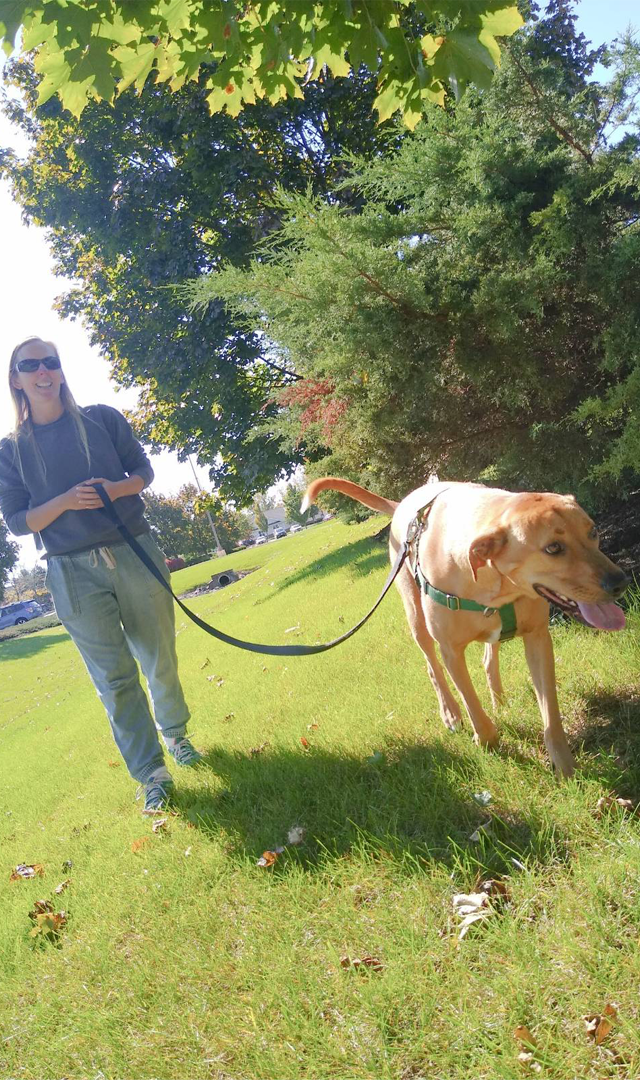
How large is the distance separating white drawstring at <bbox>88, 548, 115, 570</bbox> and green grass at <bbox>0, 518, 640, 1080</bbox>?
4.77 ft

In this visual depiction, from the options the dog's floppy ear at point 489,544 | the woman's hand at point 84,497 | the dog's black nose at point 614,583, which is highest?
the woman's hand at point 84,497

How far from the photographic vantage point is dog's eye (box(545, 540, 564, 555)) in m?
2.42

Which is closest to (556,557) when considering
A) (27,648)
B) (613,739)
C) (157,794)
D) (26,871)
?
(613,739)

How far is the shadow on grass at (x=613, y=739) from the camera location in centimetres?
259

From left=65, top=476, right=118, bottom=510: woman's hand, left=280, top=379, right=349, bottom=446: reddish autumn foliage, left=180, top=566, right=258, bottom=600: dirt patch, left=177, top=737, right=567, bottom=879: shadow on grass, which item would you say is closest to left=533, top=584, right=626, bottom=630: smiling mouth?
left=177, top=737, right=567, bottom=879: shadow on grass

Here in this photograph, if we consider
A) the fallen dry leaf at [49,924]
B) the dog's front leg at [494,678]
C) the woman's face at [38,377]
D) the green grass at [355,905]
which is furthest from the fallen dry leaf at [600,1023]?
the woman's face at [38,377]

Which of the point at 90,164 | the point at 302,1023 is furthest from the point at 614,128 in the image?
Answer: the point at 90,164

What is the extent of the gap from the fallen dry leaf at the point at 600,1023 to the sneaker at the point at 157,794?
109 inches

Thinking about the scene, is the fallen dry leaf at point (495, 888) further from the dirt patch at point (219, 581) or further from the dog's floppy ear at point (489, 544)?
the dirt patch at point (219, 581)

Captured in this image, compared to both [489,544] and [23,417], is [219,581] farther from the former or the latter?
[489,544]

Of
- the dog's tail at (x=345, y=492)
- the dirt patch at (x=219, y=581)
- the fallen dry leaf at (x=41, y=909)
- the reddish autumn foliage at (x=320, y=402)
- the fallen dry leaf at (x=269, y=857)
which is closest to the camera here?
the fallen dry leaf at (x=269, y=857)

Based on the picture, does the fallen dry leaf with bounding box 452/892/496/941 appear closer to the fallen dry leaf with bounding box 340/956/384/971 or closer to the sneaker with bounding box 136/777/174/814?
the fallen dry leaf with bounding box 340/956/384/971

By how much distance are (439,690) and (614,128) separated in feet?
13.2

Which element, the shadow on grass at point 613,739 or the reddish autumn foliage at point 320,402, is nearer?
the shadow on grass at point 613,739
